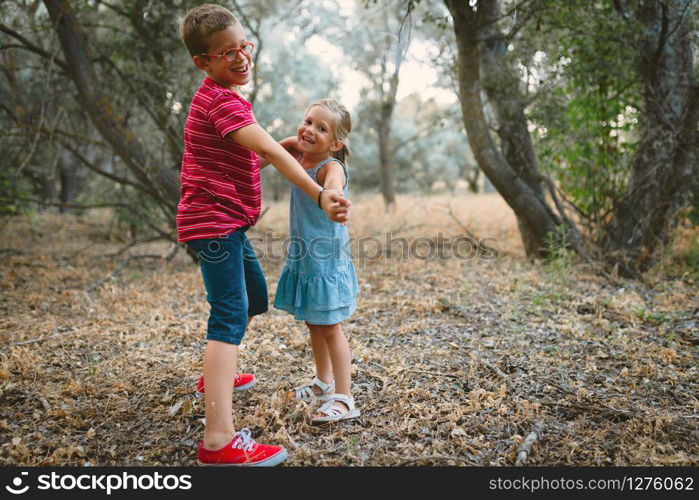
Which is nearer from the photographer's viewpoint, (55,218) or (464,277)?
(464,277)

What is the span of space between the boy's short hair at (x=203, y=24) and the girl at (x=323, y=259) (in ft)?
1.65

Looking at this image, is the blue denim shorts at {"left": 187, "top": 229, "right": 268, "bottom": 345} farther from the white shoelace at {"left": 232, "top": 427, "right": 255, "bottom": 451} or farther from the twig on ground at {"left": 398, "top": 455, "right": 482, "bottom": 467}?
the twig on ground at {"left": 398, "top": 455, "right": 482, "bottom": 467}

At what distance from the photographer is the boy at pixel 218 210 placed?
6.70ft

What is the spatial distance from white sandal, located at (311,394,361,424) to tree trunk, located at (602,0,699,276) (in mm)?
3732

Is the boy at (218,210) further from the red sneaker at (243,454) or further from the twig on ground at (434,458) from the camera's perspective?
the twig on ground at (434,458)

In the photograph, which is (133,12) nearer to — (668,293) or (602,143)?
(602,143)

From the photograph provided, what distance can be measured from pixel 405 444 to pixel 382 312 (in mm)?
1950

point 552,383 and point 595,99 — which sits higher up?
point 595,99

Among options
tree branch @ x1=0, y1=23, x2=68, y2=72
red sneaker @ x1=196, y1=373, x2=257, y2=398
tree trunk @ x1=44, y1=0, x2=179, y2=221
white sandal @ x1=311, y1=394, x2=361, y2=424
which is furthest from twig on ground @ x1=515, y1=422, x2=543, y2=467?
tree branch @ x1=0, y1=23, x2=68, y2=72

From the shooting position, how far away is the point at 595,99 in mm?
5551

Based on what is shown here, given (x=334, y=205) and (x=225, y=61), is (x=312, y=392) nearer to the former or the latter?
(x=334, y=205)

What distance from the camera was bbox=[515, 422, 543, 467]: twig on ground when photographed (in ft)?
6.95

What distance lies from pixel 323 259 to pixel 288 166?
0.55 m
